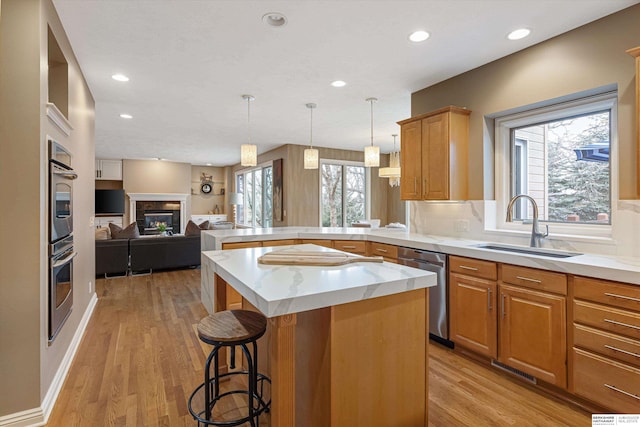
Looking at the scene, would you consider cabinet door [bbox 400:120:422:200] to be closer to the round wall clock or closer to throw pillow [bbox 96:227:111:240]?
throw pillow [bbox 96:227:111:240]

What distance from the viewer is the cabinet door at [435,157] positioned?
3.21 m

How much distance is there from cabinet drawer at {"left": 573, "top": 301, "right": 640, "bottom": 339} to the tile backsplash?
617 mm

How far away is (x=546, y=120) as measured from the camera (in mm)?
2869

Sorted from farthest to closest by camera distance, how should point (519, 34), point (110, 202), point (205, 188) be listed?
point (205, 188), point (110, 202), point (519, 34)

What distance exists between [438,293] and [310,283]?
6.17 ft

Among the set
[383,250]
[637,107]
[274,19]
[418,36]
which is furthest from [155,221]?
[637,107]

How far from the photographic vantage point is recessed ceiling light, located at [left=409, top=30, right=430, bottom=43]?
8.32ft

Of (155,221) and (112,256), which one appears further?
(155,221)

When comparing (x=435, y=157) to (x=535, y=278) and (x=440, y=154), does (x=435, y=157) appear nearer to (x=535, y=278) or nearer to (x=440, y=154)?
(x=440, y=154)

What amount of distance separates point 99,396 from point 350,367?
1861 mm

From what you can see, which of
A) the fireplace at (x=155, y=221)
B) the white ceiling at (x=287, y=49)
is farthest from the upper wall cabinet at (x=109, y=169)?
the white ceiling at (x=287, y=49)

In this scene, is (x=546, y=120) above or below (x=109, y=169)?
below

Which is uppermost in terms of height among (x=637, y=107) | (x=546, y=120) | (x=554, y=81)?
(x=554, y=81)

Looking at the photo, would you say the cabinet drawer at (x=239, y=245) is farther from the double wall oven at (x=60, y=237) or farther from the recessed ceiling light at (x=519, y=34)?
the recessed ceiling light at (x=519, y=34)
